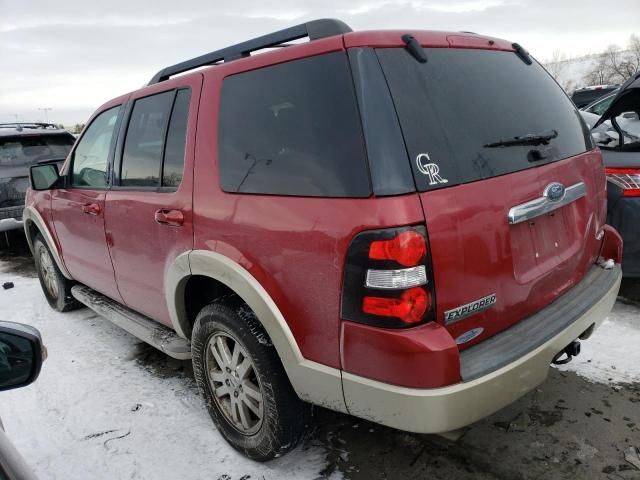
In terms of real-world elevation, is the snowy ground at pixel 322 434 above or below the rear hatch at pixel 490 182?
below

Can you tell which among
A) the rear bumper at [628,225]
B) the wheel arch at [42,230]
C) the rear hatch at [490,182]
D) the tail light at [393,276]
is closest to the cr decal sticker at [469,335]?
the rear hatch at [490,182]

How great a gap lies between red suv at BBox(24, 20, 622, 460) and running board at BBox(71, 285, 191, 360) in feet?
0.12

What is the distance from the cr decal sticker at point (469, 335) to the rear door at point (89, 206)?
8.26ft

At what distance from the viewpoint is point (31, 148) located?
7.32 m

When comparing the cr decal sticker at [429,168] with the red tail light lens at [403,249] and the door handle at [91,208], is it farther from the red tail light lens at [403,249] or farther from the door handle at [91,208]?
the door handle at [91,208]

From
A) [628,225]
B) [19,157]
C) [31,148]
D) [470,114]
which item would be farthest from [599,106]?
[19,157]

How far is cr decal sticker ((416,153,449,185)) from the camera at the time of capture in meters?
1.79

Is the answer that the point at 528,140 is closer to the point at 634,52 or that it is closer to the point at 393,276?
the point at 393,276

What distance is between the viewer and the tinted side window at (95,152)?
136 inches

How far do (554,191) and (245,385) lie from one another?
170cm

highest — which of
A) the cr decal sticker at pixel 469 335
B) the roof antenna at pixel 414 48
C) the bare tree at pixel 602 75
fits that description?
the bare tree at pixel 602 75

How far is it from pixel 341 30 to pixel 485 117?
71 centimetres

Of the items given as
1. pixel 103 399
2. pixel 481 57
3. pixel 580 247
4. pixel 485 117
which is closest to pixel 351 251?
pixel 485 117

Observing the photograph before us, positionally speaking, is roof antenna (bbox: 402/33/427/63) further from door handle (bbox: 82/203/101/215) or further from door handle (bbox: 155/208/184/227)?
door handle (bbox: 82/203/101/215)
